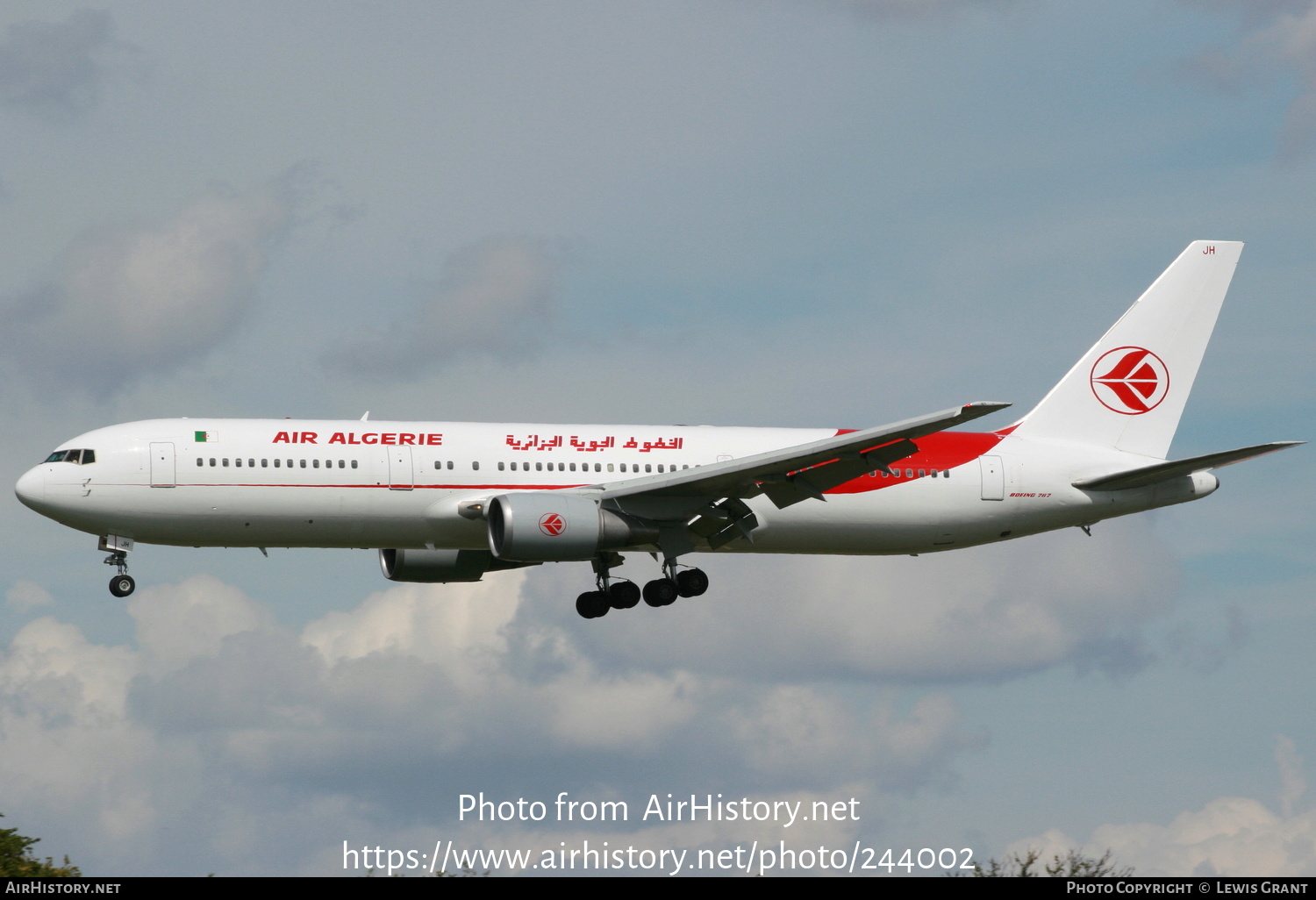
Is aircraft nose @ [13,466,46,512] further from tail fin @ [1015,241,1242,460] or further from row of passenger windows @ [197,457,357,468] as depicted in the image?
A: tail fin @ [1015,241,1242,460]

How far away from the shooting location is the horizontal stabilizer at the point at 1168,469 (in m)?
44.4

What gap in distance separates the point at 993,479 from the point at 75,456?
Result: 25340mm

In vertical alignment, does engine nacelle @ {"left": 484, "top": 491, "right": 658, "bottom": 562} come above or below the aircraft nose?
below

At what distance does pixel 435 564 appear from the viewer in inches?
2035

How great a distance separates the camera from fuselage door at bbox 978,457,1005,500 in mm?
49969

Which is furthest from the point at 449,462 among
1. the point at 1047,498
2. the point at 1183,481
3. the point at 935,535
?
the point at 1183,481

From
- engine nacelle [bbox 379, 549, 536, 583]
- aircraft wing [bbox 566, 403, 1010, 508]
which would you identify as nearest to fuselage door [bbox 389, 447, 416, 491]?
aircraft wing [bbox 566, 403, 1010, 508]

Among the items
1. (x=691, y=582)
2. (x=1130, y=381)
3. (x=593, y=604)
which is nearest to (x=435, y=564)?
(x=593, y=604)

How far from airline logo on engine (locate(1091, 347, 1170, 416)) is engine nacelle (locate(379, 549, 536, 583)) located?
61.8 feet

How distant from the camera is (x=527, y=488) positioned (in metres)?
46.3

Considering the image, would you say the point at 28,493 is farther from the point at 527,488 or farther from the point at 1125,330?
the point at 1125,330

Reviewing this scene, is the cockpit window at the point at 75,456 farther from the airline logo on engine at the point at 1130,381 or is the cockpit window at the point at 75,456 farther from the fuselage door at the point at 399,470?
the airline logo on engine at the point at 1130,381

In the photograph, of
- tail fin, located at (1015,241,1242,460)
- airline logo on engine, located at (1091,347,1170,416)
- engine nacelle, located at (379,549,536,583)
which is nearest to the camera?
engine nacelle, located at (379,549,536,583)
